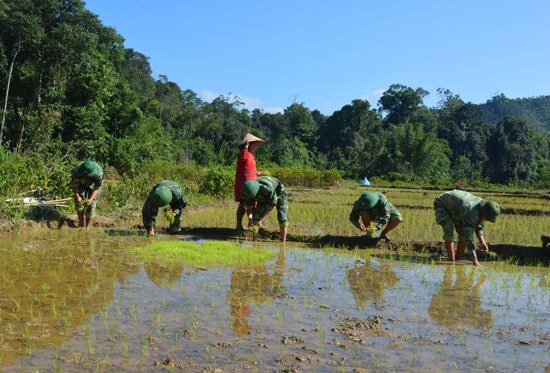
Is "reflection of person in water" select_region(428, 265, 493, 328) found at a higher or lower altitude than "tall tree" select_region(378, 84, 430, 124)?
lower

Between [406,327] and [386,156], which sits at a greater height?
[386,156]

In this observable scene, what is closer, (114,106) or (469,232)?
(469,232)

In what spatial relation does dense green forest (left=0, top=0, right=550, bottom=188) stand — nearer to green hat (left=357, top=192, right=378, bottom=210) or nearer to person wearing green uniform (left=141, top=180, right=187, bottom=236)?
person wearing green uniform (left=141, top=180, right=187, bottom=236)

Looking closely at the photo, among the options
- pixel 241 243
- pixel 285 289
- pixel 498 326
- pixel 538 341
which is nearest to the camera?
pixel 538 341

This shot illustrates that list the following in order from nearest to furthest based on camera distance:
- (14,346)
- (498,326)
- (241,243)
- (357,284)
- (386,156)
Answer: (14,346), (498,326), (357,284), (241,243), (386,156)

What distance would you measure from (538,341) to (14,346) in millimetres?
3840

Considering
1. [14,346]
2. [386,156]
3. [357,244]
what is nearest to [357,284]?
[357,244]

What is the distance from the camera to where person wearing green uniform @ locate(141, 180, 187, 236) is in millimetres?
8023

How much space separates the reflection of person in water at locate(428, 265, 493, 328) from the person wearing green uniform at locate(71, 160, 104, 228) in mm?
5890

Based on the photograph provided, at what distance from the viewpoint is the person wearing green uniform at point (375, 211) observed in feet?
26.1

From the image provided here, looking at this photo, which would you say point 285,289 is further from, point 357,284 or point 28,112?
point 28,112

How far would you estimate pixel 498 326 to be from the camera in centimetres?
445

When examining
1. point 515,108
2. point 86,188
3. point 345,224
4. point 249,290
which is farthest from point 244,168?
point 515,108

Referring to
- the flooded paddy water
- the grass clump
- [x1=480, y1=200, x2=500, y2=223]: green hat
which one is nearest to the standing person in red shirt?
the grass clump
